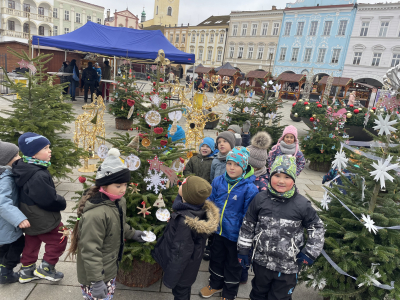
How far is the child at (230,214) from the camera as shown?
2676 millimetres

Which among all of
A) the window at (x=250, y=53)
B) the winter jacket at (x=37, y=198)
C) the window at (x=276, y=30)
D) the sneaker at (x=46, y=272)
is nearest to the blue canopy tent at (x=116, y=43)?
the winter jacket at (x=37, y=198)

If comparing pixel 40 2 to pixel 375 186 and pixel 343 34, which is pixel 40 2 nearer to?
pixel 343 34

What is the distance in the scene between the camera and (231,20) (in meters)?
42.8

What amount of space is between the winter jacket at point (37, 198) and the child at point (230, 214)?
162 centimetres

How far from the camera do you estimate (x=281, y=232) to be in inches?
91.0

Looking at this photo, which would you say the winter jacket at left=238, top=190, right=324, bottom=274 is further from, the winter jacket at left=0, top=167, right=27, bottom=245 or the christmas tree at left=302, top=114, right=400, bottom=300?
the winter jacket at left=0, top=167, right=27, bottom=245

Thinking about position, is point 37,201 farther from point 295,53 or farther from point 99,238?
point 295,53

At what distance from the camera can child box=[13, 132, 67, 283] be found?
241cm

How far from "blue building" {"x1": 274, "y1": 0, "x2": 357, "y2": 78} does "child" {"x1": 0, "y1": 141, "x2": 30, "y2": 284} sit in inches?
1411

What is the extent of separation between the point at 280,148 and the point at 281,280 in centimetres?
256

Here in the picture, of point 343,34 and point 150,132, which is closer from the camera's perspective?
Answer: point 150,132

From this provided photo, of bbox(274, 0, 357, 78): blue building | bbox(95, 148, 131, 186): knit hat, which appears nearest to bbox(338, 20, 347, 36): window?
bbox(274, 0, 357, 78): blue building

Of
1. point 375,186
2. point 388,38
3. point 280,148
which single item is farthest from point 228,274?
point 388,38

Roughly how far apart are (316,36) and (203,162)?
36832 millimetres
